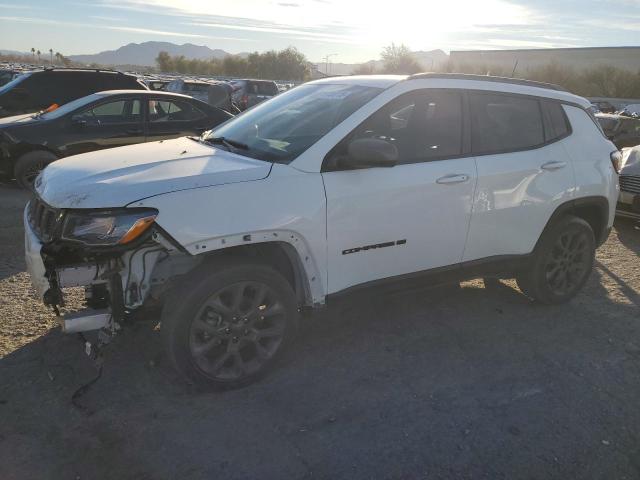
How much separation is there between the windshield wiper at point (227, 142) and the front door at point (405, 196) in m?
0.70

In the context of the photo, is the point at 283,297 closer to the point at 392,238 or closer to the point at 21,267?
the point at 392,238

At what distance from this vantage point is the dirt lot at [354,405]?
2785 millimetres

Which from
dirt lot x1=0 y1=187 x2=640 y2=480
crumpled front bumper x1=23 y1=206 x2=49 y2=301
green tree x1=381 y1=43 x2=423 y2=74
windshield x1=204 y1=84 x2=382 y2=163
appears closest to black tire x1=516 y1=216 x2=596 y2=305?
dirt lot x1=0 y1=187 x2=640 y2=480

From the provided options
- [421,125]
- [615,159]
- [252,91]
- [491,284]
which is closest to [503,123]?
[421,125]

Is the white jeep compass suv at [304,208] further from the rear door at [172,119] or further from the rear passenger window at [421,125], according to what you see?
the rear door at [172,119]

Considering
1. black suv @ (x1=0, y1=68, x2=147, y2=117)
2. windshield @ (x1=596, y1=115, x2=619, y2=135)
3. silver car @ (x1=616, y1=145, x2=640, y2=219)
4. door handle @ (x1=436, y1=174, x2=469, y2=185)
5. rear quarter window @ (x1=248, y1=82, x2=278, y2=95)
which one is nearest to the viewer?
door handle @ (x1=436, y1=174, x2=469, y2=185)

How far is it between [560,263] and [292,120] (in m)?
2.65

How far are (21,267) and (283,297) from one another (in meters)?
3.07

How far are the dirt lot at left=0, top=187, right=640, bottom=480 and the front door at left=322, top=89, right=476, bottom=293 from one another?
1.22 feet

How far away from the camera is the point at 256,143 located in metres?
3.78

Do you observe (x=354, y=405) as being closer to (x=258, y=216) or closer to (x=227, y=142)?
(x=258, y=216)

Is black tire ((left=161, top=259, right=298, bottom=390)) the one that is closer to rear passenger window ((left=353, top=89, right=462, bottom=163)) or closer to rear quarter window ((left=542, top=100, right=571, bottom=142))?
rear passenger window ((left=353, top=89, right=462, bottom=163))

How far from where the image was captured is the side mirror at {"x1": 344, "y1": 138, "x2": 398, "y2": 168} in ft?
10.9

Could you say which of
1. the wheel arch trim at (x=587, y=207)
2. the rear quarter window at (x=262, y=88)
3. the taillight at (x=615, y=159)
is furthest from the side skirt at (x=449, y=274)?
the rear quarter window at (x=262, y=88)
